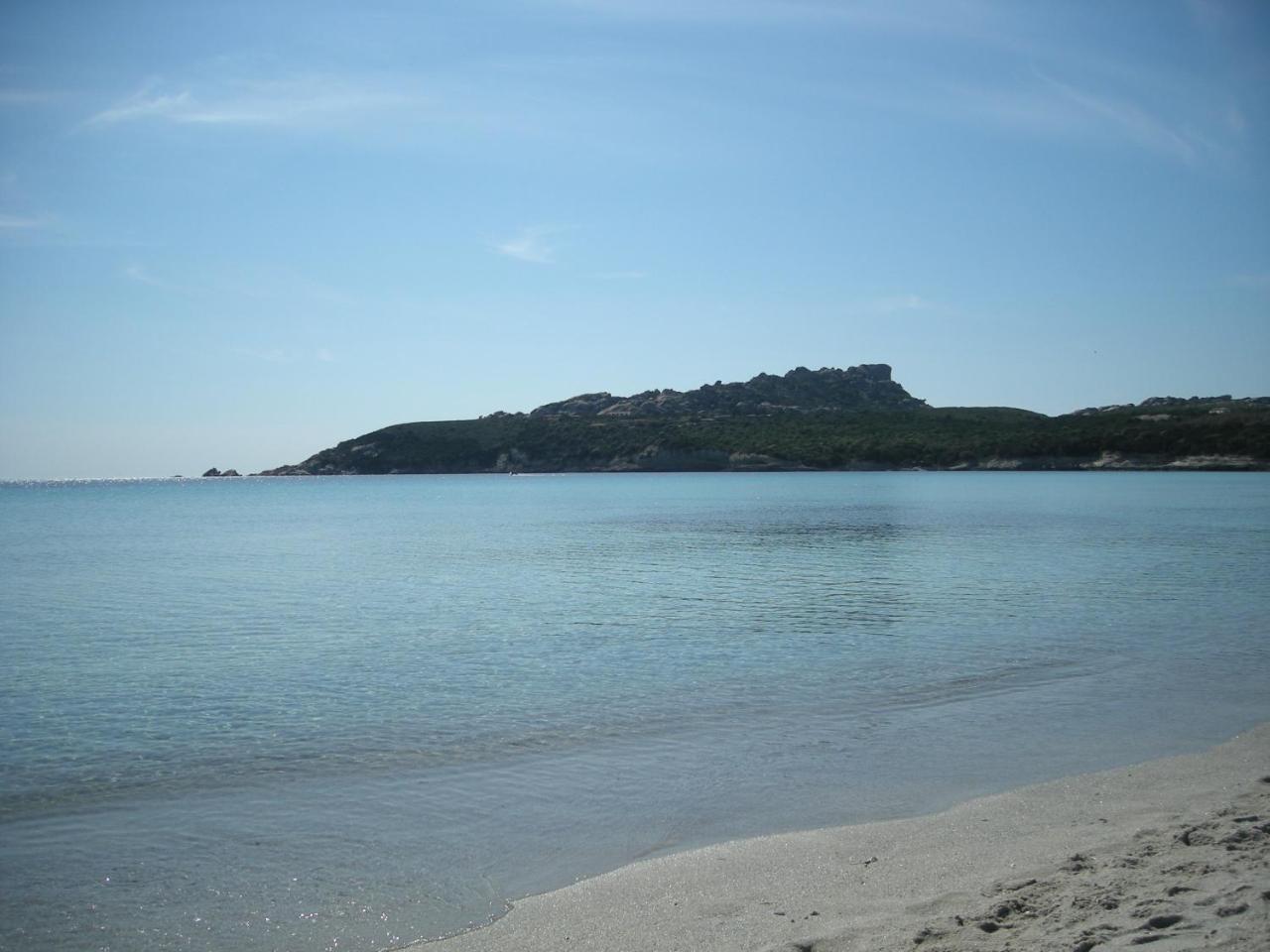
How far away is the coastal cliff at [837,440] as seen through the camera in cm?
12038

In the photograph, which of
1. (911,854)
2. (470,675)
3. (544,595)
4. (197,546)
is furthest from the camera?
(197,546)

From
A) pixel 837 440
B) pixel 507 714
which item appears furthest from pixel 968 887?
pixel 837 440

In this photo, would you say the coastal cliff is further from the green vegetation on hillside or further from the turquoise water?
the turquoise water

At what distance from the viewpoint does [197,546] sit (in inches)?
1592

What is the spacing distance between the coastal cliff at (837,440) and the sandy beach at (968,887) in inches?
4887

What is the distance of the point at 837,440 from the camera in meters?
148

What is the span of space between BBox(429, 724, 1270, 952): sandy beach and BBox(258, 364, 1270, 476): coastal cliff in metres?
124

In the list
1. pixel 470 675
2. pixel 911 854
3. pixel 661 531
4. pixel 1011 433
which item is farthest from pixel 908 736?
pixel 1011 433

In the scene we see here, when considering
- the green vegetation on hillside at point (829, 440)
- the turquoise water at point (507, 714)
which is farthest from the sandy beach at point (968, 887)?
the green vegetation on hillside at point (829, 440)

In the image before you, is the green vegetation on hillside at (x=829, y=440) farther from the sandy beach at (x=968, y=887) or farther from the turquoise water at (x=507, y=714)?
the sandy beach at (x=968, y=887)

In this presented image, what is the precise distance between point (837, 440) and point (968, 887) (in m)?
145

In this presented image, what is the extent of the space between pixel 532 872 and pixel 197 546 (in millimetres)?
37799

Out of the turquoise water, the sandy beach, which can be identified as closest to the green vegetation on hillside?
the turquoise water

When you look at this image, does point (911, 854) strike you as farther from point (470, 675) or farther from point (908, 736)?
point (470, 675)
